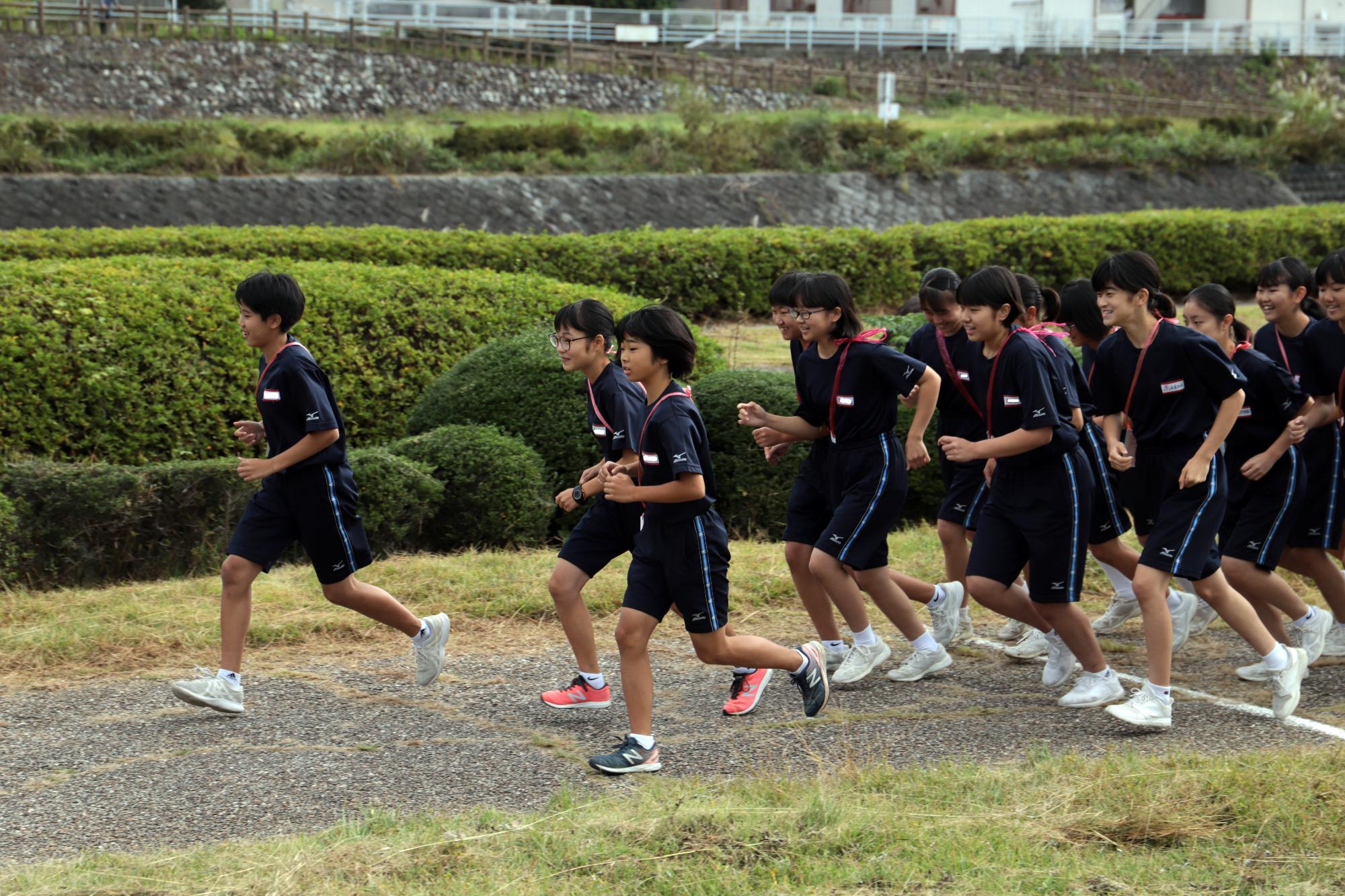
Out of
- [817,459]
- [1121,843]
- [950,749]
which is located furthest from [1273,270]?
[1121,843]

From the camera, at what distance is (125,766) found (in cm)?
457

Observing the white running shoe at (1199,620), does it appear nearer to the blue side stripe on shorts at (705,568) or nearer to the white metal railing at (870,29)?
the blue side stripe on shorts at (705,568)

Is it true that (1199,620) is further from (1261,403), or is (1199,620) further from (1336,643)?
(1261,403)

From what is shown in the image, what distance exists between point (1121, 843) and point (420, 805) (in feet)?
7.15

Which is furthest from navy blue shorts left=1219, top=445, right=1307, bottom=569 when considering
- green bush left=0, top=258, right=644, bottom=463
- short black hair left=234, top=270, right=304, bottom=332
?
green bush left=0, top=258, right=644, bottom=463

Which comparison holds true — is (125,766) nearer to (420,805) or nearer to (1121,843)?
(420,805)

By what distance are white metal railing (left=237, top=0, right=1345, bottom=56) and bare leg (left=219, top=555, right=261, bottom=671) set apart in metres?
32.6

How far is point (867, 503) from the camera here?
5.35m

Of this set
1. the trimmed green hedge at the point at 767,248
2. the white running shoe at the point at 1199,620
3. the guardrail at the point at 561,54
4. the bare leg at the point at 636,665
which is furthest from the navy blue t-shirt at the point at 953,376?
the guardrail at the point at 561,54

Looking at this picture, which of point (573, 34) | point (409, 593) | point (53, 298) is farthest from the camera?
point (573, 34)

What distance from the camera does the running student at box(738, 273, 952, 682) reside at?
5312 mm

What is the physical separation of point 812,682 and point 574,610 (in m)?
0.97

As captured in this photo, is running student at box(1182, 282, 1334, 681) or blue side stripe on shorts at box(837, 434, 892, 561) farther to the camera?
running student at box(1182, 282, 1334, 681)

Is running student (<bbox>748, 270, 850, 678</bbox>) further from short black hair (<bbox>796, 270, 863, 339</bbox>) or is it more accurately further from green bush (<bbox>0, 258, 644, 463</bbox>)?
green bush (<bbox>0, 258, 644, 463</bbox>)
